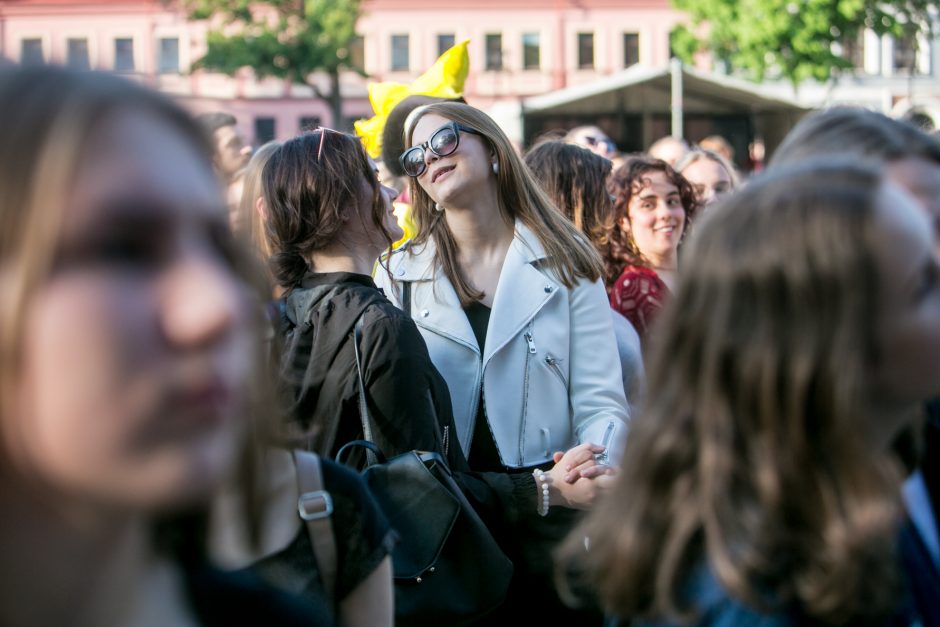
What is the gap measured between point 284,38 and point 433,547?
41.0 metres

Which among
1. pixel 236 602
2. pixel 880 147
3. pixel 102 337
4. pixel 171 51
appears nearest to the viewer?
pixel 102 337

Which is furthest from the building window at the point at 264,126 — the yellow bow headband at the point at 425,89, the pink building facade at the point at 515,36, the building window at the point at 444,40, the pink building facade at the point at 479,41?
the yellow bow headband at the point at 425,89

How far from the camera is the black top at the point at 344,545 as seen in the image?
5.49ft

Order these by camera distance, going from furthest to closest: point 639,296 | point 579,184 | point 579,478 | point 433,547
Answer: point 579,184 → point 639,296 → point 579,478 → point 433,547

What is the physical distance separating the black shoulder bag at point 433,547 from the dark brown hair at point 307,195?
79 centimetres

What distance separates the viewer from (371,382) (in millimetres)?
2857

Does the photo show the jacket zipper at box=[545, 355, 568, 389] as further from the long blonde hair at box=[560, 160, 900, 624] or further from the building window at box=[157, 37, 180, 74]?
the building window at box=[157, 37, 180, 74]

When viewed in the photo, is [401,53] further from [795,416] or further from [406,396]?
[795,416]

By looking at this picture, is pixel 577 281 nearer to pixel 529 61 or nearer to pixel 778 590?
pixel 778 590

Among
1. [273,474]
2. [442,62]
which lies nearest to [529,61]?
[442,62]

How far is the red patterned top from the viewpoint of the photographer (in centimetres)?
436

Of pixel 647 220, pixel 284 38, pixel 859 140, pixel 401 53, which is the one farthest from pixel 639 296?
pixel 401 53

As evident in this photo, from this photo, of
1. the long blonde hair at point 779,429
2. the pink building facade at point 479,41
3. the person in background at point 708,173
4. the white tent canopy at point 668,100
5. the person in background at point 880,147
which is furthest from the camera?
the pink building facade at point 479,41

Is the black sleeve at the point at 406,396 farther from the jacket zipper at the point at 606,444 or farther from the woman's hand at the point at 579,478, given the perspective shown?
the jacket zipper at the point at 606,444
